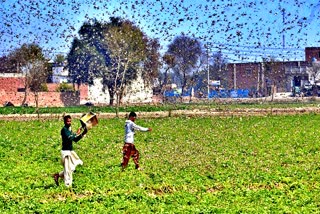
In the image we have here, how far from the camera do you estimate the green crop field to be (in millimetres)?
11688

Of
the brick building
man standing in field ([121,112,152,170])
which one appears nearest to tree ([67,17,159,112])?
the brick building

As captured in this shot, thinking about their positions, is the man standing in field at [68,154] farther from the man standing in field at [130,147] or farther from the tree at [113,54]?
the tree at [113,54]

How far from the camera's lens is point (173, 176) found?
50.6 feet

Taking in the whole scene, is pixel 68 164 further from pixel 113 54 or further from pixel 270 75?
pixel 270 75

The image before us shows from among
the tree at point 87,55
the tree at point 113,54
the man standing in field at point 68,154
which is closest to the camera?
the man standing in field at point 68,154

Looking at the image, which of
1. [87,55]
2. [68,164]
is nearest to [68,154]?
[68,164]

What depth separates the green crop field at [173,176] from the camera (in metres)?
11.7

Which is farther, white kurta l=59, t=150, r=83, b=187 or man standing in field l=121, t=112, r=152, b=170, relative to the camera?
man standing in field l=121, t=112, r=152, b=170

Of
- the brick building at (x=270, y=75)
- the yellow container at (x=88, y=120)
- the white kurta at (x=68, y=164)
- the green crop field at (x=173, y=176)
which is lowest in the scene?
the green crop field at (x=173, y=176)

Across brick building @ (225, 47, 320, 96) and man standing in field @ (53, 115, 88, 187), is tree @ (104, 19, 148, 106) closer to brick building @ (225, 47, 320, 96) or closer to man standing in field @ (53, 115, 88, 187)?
brick building @ (225, 47, 320, 96)

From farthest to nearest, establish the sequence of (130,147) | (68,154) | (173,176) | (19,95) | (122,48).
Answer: (19,95)
(122,48)
(130,147)
(173,176)
(68,154)

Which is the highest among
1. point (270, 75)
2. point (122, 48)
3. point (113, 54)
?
point (122, 48)

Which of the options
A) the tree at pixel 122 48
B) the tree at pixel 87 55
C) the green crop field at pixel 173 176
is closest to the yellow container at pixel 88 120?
the green crop field at pixel 173 176

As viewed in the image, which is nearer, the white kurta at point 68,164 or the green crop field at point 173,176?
the green crop field at point 173,176
